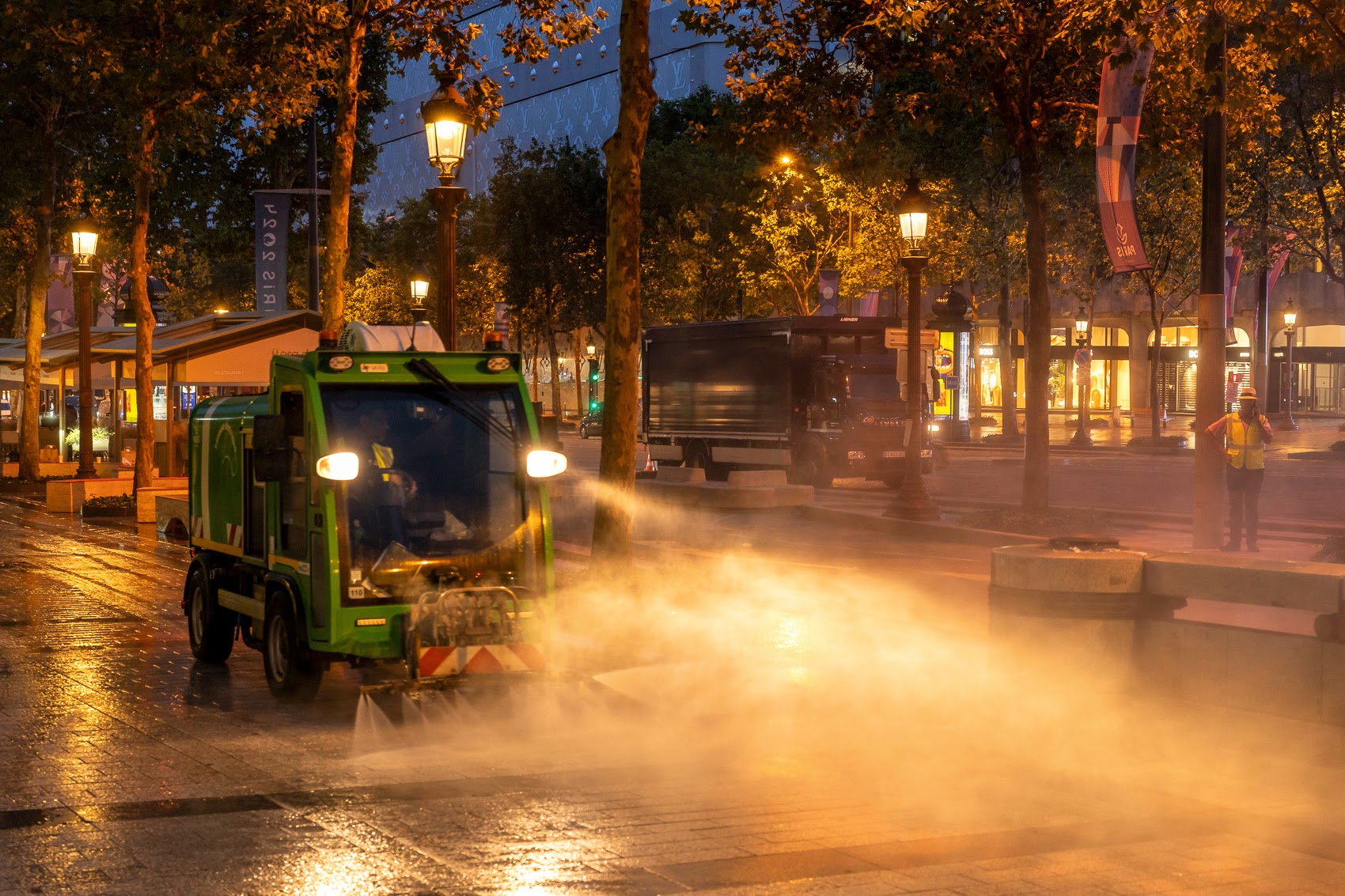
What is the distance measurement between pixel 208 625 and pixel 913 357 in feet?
49.6

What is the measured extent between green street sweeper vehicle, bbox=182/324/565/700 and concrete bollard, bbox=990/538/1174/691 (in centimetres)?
300

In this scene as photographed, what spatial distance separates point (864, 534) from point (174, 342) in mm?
15379

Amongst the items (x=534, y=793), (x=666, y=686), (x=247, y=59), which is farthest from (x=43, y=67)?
(x=534, y=793)

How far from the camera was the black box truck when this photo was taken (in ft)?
113

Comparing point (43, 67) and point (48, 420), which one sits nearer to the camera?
point (43, 67)

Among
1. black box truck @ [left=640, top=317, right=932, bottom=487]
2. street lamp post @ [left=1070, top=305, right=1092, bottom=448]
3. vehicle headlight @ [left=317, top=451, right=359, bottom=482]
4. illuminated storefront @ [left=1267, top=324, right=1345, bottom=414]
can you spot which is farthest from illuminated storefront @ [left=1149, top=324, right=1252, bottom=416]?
vehicle headlight @ [left=317, top=451, right=359, bottom=482]

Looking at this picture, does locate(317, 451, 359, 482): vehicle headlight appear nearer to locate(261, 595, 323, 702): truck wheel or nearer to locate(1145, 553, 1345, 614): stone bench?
locate(261, 595, 323, 702): truck wheel

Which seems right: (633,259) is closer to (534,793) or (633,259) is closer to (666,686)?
(666,686)

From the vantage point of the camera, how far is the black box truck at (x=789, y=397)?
34.3 meters

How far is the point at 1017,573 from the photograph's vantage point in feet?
34.3

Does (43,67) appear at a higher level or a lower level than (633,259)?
higher

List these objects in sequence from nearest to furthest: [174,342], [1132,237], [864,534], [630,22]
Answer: [630,22]
[1132,237]
[864,534]
[174,342]

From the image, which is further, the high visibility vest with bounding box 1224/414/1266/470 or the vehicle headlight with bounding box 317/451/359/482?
the high visibility vest with bounding box 1224/414/1266/470

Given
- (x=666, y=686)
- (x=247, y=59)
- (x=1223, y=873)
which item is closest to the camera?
(x=1223, y=873)
